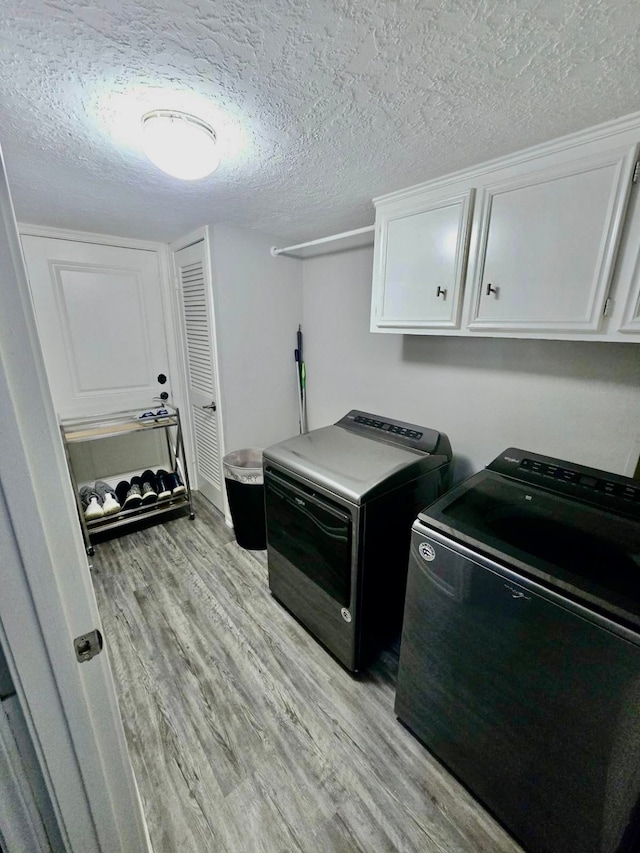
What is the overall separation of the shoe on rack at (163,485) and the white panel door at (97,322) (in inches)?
23.4

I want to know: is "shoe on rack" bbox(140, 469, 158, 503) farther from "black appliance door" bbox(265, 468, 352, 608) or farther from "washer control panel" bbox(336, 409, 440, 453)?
"washer control panel" bbox(336, 409, 440, 453)

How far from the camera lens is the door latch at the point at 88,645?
627 mm

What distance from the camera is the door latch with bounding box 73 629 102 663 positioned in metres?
0.63

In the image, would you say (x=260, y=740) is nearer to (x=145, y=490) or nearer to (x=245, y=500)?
(x=245, y=500)

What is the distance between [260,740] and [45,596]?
1.23 metres

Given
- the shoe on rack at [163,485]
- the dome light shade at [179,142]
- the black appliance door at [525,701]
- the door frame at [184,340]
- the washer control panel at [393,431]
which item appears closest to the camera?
the black appliance door at [525,701]

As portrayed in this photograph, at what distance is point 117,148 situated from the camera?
3.96 ft

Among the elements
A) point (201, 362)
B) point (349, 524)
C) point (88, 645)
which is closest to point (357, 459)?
point (349, 524)

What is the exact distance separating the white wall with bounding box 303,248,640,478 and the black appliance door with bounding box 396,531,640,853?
0.89 meters

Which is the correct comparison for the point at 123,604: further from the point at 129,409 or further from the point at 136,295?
the point at 136,295

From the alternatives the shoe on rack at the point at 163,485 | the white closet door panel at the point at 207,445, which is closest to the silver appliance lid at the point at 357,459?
the white closet door panel at the point at 207,445

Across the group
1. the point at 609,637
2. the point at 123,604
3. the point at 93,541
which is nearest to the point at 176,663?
the point at 123,604

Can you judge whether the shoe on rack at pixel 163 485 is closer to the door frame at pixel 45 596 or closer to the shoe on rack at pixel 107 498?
the shoe on rack at pixel 107 498

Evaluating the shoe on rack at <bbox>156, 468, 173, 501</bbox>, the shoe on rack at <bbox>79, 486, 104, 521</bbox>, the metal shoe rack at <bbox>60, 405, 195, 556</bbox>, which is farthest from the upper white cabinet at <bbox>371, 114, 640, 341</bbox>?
the shoe on rack at <bbox>79, 486, 104, 521</bbox>
